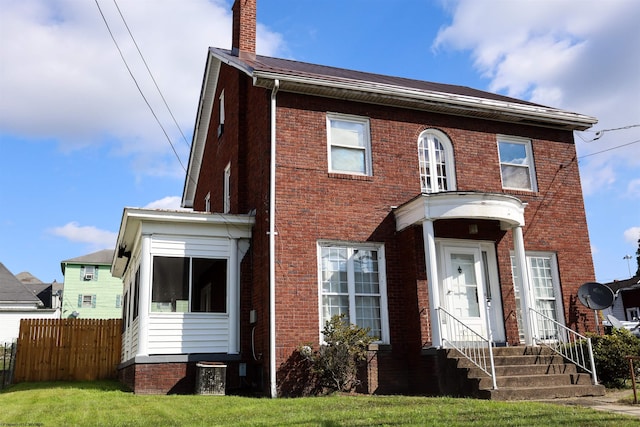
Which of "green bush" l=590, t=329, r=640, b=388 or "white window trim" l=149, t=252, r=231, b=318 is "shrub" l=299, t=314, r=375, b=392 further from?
"green bush" l=590, t=329, r=640, b=388

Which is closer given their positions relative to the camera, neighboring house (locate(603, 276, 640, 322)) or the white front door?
the white front door

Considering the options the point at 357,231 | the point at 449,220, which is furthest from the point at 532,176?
the point at 357,231

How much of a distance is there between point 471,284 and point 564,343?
2202 mm

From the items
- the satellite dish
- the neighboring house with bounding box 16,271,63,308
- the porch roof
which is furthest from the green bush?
the neighboring house with bounding box 16,271,63,308

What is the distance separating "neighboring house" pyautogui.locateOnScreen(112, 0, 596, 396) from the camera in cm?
1159

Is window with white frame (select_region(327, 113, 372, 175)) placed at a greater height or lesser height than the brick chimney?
lesser

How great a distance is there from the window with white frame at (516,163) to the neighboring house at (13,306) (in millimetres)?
35278

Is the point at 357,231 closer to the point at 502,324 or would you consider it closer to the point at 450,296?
the point at 450,296

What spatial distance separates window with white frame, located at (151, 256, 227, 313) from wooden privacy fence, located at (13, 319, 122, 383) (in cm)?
613

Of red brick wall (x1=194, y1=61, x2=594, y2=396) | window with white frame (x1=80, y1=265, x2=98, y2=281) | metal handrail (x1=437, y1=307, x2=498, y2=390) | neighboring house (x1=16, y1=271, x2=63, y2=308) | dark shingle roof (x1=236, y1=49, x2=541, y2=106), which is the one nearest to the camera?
metal handrail (x1=437, y1=307, x2=498, y2=390)

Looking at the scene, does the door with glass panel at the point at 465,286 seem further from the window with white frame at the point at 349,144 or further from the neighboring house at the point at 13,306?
the neighboring house at the point at 13,306

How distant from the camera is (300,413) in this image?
25.5 ft

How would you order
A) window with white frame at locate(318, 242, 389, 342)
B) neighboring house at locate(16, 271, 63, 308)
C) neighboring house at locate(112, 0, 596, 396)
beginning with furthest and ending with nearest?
neighboring house at locate(16, 271, 63, 308) → window with white frame at locate(318, 242, 389, 342) → neighboring house at locate(112, 0, 596, 396)

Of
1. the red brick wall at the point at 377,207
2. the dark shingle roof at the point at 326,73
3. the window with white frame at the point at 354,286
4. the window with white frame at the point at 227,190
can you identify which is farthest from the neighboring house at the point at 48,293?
the window with white frame at the point at 354,286
